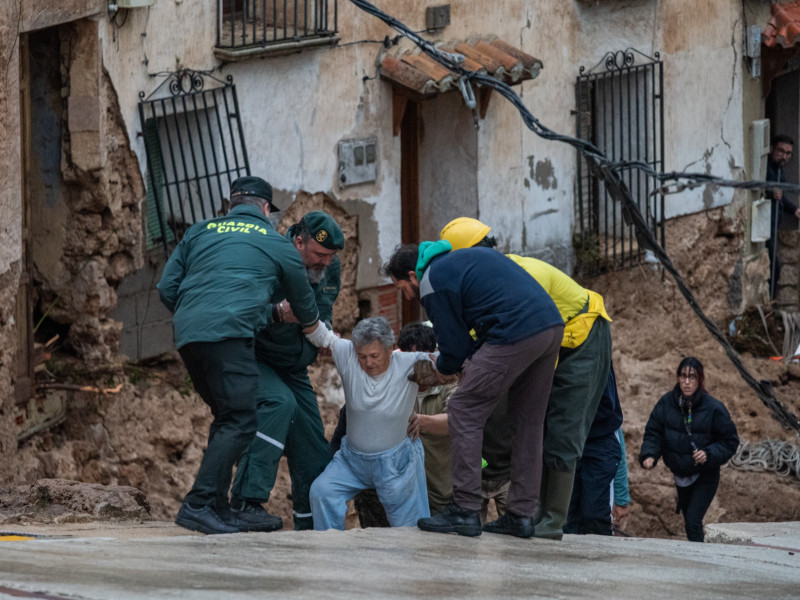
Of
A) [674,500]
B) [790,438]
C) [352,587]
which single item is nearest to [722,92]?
[790,438]

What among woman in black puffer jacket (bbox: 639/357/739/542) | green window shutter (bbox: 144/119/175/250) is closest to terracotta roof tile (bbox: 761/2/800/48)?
woman in black puffer jacket (bbox: 639/357/739/542)

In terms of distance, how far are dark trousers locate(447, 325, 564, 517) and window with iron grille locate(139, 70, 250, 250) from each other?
13.3 feet

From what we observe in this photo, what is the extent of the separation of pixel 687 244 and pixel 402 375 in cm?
759

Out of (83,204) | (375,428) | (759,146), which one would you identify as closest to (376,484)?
(375,428)

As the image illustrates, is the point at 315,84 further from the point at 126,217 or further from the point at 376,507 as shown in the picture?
the point at 376,507

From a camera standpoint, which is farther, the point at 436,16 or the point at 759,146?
the point at 759,146

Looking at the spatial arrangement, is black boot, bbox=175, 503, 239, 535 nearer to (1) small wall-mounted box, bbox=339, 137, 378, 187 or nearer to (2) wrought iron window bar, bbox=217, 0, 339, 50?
(2) wrought iron window bar, bbox=217, 0, 339, 50

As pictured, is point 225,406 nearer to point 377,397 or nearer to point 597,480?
point 377,397

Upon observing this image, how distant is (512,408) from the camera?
5891 millimetres

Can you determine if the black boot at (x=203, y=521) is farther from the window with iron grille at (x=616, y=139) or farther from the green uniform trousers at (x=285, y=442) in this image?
the window with iron grille at (x=616, y=139)

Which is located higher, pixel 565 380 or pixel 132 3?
pixel 132 3

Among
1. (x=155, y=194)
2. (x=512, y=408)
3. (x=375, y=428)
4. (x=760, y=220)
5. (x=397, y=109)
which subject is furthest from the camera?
(x=760, y=220)

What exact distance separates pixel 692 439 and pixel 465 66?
3751 mm

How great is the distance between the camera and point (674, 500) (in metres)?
10.9
